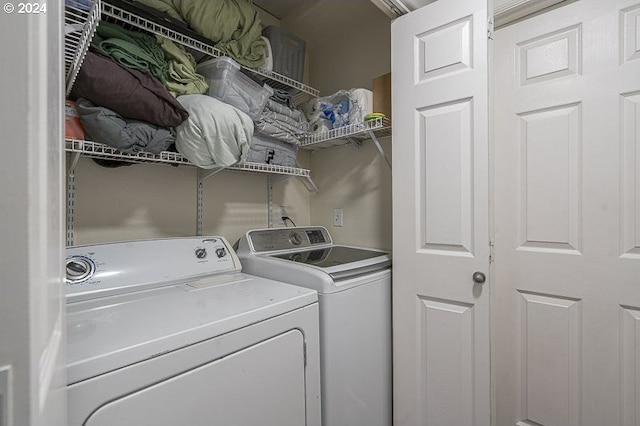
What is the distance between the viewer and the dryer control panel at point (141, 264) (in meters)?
1.16

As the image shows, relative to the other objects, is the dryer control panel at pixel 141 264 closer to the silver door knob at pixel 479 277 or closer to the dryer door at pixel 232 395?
the dryer door at pixel 232 395

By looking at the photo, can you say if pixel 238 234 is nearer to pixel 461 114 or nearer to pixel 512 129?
pixel 461 114

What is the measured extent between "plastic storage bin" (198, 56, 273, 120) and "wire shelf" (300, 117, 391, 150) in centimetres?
44

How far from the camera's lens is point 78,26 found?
3.10ft

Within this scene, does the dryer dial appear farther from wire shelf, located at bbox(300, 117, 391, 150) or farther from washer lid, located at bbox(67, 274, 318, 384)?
wire shelf, located at bbox(300, 117, 391, 150)

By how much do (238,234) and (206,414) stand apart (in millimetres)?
1252

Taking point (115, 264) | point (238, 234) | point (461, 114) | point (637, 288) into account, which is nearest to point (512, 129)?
point (461, 114)

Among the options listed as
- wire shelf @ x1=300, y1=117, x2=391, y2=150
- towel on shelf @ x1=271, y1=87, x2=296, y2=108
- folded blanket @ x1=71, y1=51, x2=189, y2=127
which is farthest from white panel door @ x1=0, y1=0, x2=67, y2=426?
towel on shelf @ x1=271, y1=87, x2=296, y2=108

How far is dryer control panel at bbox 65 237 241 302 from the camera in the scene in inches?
45.7

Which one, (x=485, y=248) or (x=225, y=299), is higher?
(x=485, y=248)

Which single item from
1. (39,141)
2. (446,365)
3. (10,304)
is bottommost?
(446,365)

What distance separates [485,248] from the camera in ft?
4.26

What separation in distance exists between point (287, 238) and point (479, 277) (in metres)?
1.15

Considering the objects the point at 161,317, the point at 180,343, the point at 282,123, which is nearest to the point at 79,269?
the point at 161,317
